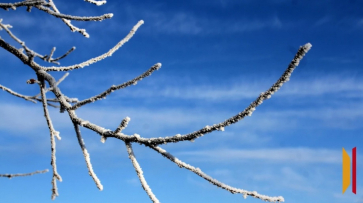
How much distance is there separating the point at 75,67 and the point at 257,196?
1.58 metres

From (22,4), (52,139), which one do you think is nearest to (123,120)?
(52,139)

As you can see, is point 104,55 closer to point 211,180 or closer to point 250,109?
point 211,180

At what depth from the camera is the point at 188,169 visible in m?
1.71

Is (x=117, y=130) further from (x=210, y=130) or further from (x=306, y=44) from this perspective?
(x=306, y=44)

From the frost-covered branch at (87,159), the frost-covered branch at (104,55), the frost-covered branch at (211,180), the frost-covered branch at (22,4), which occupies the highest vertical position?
the frost-covered branch at (22,4)

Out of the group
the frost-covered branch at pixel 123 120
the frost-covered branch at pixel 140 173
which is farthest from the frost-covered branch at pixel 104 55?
the frost-covered branch at pixel 140 173

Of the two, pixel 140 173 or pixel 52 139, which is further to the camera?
pixel 52 139

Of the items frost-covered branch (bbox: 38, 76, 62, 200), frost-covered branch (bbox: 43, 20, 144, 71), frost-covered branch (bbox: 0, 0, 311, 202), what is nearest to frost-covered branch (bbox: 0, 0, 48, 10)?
frost-covered branch (bbox: 0, 0, 311, 202)

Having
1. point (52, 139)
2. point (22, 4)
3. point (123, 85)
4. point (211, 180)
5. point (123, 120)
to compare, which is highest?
point (22, 4)

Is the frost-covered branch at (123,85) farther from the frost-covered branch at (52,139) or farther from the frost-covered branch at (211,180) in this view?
the frost-covered branch at (52,139)

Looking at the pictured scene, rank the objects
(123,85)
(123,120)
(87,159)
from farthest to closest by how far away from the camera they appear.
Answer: (87,159) < (123,85) < (123,120)

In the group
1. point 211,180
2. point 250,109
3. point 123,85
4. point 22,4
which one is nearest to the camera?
point 250,109

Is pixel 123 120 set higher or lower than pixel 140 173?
higher

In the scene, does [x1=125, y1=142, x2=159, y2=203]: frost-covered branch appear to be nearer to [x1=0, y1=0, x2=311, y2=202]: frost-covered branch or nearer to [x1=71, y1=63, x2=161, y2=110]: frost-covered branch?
[x1=0, y1=0, x2=311, y2=202]: frost-covered branch
